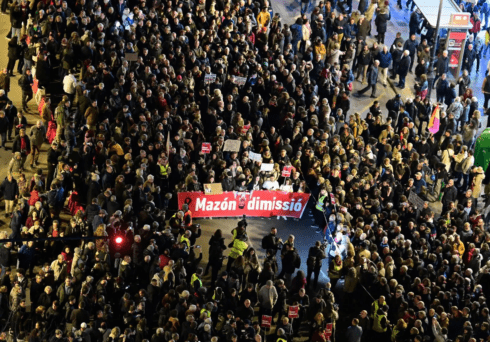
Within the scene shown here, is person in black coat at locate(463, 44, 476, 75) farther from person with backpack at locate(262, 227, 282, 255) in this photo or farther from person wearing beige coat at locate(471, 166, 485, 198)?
person with backpack at locate(262, 227, 282, 255)

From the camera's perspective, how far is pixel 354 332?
23406 mm

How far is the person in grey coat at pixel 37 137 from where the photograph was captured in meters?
28.3

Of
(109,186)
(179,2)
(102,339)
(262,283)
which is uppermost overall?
(179,2)

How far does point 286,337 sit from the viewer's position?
907 inches

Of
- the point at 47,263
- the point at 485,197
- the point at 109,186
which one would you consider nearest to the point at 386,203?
the point at 485,197

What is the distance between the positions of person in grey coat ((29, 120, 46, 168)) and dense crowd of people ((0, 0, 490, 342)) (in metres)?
0.09

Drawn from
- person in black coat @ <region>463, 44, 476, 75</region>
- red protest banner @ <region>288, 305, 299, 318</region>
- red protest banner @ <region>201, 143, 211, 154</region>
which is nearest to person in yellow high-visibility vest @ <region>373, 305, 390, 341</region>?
red protest banner @ <region>288, 305, 299, 318</region>

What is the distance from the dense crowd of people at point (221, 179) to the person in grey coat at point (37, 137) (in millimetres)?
92

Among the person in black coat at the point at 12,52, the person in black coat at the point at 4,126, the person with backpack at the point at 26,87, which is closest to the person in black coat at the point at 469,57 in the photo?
the person with backpack at the point at 26,87

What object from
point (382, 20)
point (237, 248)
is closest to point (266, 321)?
point (237, 248)

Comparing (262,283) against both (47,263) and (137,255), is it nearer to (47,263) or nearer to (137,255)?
(137,255)

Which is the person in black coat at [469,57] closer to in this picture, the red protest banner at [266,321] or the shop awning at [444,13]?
the shop awning at [444,13]

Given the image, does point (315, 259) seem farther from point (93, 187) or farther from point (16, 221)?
point (16, 221)

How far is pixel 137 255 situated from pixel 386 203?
795 centimetres
